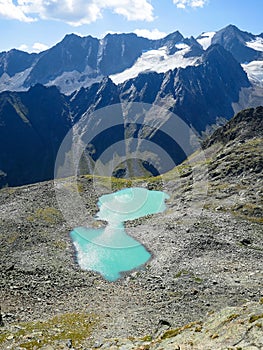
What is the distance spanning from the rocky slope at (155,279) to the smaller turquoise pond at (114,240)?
9.89ft

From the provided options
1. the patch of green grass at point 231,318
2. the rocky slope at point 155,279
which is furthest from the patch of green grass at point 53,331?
the patch of green grass at point 231,318

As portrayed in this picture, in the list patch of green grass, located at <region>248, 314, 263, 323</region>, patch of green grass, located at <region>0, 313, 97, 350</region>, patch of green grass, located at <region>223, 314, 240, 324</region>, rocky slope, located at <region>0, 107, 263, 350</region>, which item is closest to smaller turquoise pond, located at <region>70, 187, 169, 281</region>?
rocky slope, located at <region>0, 107, 263, 350</region>

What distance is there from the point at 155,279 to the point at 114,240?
28.2 metres

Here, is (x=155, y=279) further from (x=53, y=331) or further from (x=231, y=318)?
(x=231, y=318)

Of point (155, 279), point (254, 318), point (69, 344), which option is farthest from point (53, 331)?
point (254, 318)

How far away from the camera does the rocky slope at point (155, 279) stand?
39.0m

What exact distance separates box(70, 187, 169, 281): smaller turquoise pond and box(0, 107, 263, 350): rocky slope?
3015 mm

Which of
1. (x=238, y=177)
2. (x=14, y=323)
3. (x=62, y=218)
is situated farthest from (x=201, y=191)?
(x=14, y=323)

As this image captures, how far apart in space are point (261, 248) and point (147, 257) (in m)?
24.1

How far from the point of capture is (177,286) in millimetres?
59406

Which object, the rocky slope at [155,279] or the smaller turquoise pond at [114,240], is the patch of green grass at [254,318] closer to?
the rocky slope at [155,279]

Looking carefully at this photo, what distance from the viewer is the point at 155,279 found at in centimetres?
6481

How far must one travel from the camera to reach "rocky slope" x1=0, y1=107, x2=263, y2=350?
128ft

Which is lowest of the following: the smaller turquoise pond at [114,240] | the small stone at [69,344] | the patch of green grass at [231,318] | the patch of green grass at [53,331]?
the small stone at [69,344]
